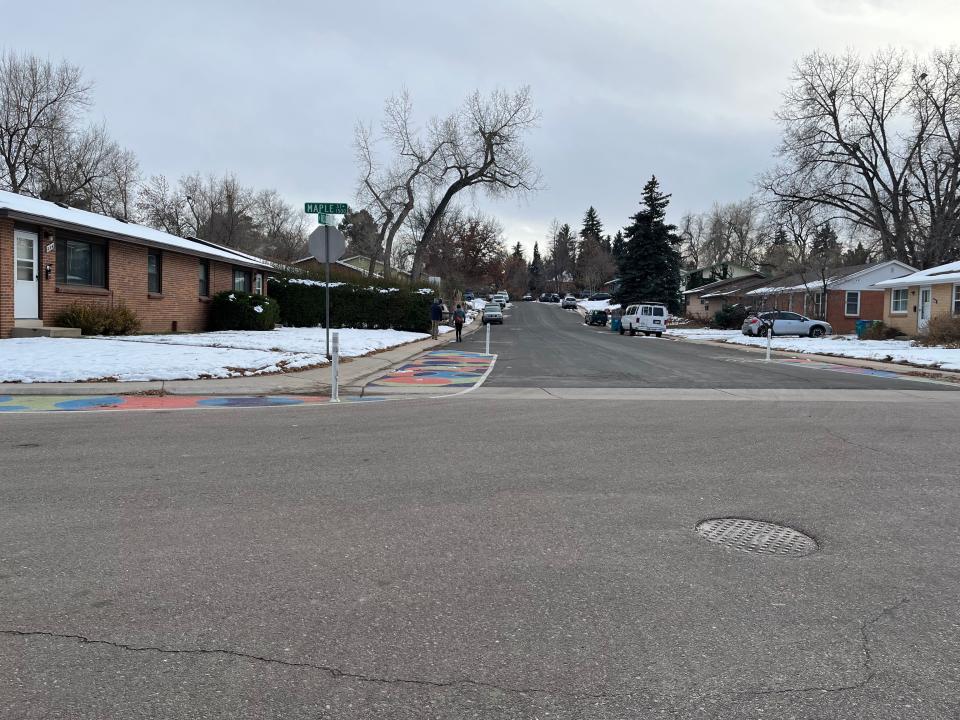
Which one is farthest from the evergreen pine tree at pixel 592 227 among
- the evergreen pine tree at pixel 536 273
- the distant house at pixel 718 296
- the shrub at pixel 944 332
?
the shrub at pixel 944 332

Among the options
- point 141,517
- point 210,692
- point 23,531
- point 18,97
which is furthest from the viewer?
point 18,97

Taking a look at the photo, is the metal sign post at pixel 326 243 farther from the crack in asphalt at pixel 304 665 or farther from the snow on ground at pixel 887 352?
the snow on ground at pixel 887 352

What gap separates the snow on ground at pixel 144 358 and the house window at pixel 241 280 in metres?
8.90

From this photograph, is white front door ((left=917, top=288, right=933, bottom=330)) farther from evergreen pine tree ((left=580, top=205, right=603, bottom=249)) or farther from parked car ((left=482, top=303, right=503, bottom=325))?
evergreen pine tree ((left=580, top=205, right=603, bottom=249))

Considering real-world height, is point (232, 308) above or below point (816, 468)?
above

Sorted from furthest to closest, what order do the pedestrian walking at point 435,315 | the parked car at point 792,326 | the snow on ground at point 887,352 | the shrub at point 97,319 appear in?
the parked car at point 792,326 → the pedestrian walking at point 435,315 → the snow on ground at point 887,352 → the shrub at point 97,319

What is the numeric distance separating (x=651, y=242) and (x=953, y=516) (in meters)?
56.5

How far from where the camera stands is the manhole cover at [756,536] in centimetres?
449

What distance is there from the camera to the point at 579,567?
4133 mm

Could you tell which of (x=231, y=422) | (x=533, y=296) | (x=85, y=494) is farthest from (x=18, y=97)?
(x=533, y=296)

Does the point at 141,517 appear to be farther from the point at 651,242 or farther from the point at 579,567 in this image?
the point at 651,242

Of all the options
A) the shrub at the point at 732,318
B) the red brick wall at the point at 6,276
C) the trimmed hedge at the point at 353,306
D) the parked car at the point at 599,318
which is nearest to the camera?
the red brick wall at the point at 6,276

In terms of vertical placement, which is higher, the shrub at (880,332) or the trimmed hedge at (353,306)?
the trimmed hedge at (353,306)

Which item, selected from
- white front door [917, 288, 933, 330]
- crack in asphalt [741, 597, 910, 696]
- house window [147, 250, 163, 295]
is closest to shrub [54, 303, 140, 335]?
house window [147, 250, 163, 295]
